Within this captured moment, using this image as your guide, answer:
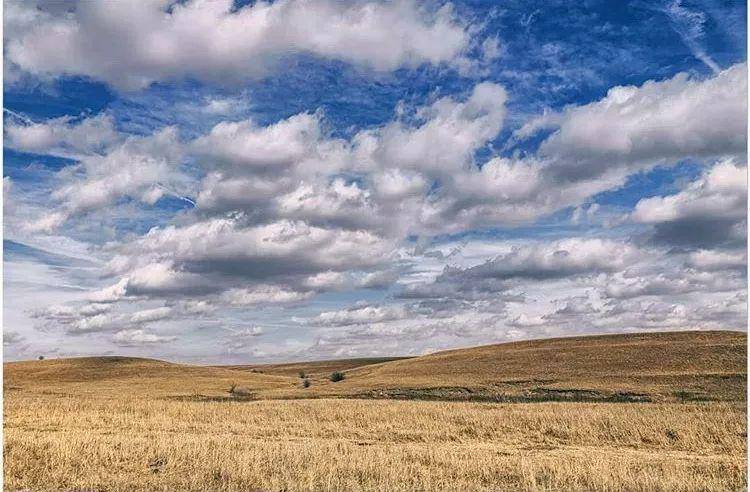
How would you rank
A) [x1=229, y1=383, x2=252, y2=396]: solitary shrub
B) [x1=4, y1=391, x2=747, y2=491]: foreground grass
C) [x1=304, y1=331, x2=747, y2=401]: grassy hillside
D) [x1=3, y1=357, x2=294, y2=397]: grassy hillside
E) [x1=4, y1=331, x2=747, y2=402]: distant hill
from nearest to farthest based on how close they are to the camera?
1. [x1=4, y1=391, x2=747, y2=491]: foreground grass
2. [x1=304, y1=331, x2=747, y2=401]: grassy hillside
3. [x1=4, y1=331, x2=747, y2=402]: distant hill
4. [x1=229, y1=383, x2=252, y2=396]: solitary shrub
5. [x1=3, y1=357, x2=294, y2=397]: grassy hillside

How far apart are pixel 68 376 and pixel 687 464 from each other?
108680mm

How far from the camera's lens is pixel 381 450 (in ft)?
77.4

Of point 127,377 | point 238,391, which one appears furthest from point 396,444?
point 127,377

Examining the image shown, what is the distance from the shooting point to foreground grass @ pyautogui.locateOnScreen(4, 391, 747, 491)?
1714 cm

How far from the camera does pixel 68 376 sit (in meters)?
111

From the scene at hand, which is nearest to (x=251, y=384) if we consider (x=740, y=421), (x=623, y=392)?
(x=623, y=392)

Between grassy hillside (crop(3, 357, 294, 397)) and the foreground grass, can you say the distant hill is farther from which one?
the foreground grass

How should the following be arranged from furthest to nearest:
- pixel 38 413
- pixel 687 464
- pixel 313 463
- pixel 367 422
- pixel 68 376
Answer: pixel 68 376, pixel 38 413, pixel 367 422, pixel 687 464, pixel 313 463

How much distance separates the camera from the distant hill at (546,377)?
61781mm

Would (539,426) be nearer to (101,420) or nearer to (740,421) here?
(740,421)

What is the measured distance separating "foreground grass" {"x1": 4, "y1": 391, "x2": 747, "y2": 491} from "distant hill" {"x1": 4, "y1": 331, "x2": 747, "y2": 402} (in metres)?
22.0

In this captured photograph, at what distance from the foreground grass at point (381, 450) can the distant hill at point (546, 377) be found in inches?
865

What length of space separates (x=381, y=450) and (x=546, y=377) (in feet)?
176

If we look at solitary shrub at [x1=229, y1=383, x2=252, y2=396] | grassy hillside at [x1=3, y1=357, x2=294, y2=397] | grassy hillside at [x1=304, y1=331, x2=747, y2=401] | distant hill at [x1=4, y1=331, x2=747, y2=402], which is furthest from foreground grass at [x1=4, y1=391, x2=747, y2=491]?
grassy hillside at [x1=3, y1=357, x2=294, y2=397]
